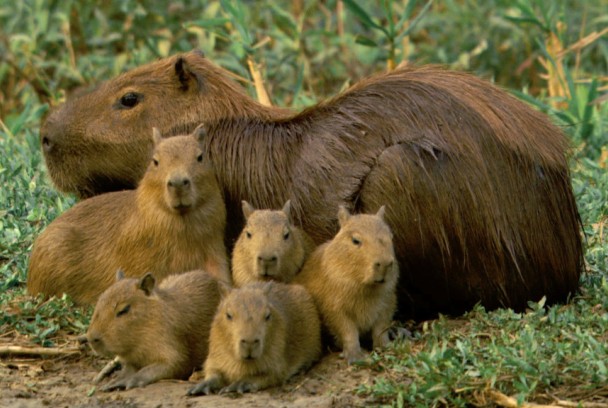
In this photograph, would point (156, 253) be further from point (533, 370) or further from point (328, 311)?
point (533, 370)

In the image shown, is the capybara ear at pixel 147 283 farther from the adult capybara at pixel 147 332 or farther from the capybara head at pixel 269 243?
the capybara head at pixel 269 243

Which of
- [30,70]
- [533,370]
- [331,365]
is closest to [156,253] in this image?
[331,365]

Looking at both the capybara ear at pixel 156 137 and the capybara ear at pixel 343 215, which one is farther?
the capybara ear at pixel 156 137

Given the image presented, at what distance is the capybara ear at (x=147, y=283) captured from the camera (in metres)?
5.34

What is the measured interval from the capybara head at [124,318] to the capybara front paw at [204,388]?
356 millimetres

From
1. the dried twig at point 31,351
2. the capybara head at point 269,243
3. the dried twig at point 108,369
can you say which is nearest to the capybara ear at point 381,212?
the capybara head at point 269,243

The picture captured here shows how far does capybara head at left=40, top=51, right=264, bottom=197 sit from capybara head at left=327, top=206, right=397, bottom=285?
4.00 ft

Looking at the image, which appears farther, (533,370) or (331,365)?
(331,365)

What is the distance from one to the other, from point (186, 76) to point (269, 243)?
1.36 meters

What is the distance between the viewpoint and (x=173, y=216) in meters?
5.82

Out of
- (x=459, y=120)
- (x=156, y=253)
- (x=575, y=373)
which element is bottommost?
(x=575, y=373)

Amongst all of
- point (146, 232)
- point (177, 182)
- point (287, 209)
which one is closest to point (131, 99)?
point (146, 232)

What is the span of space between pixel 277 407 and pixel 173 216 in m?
1.27

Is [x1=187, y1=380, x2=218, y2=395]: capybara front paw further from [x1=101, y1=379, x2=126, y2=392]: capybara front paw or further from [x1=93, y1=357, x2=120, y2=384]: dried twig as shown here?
[x1=93, y1=357, x2=120, y2=384]: dried twig
